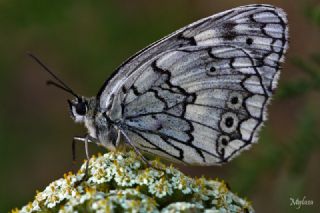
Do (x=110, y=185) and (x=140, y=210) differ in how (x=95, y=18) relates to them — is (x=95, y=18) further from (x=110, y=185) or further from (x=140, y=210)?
(x=140, y=210)

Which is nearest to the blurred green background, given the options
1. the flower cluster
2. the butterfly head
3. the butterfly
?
the butterfly

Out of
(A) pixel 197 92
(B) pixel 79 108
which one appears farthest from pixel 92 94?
(A) pixel 197 92

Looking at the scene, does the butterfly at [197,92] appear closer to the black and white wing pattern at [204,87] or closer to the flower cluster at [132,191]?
the black and white wing pattern at [204,87]

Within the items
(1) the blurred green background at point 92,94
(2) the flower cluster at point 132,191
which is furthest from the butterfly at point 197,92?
(1) the blurred green background at point 92,94

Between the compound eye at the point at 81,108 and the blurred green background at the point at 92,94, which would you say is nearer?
the compound eye at the point at 81,108

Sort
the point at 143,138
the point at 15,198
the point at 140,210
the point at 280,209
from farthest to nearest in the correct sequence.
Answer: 1. the point at 15,198
2. the point at 280,209
3. the point at 143,138
4. the point at 140,210

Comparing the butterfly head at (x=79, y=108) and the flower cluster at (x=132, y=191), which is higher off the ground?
the butterfly head at (x=79, y=108)

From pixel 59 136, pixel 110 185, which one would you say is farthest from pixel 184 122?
pixel 59 136

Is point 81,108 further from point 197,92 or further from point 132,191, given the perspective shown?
point 132,191
